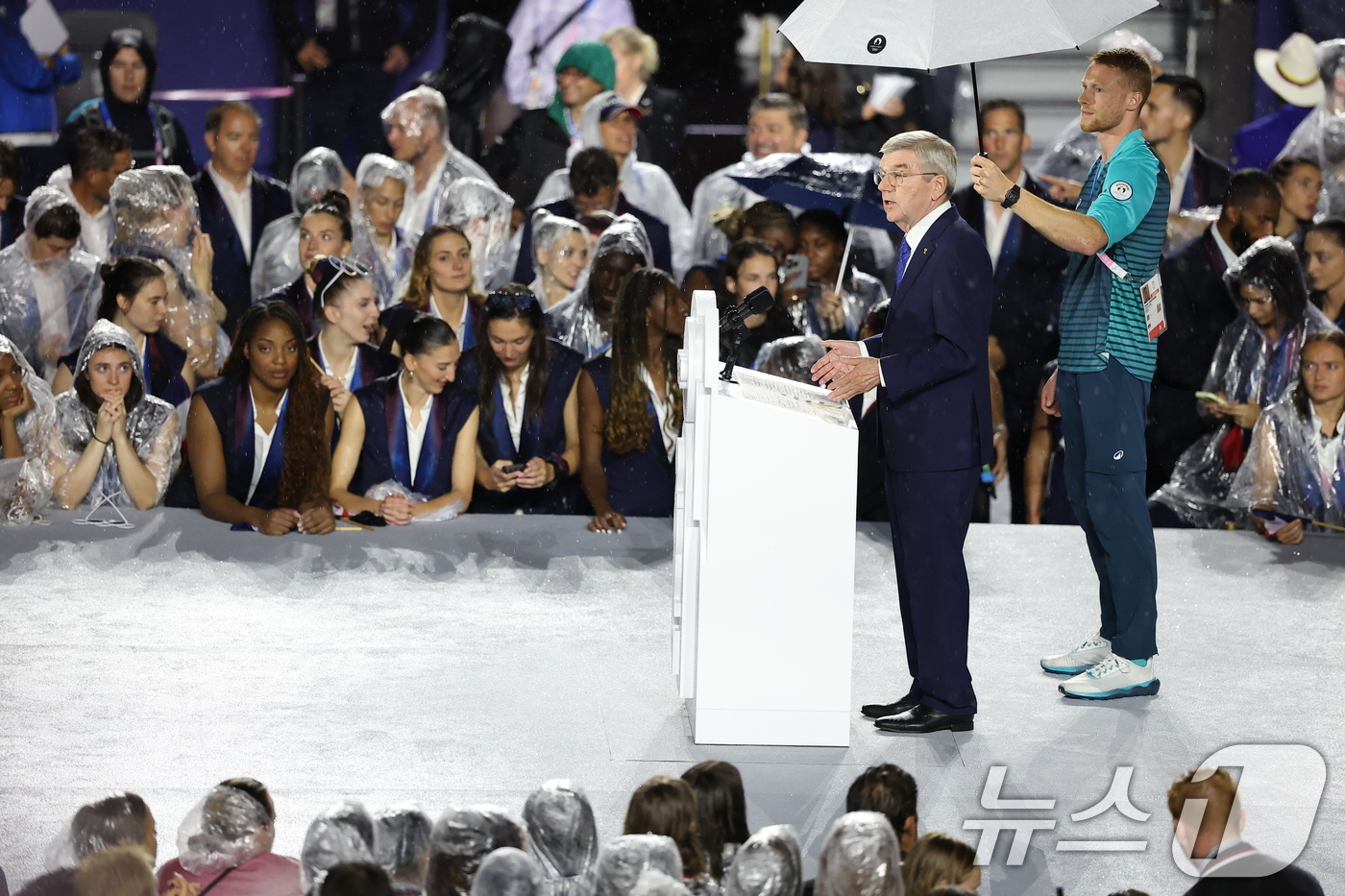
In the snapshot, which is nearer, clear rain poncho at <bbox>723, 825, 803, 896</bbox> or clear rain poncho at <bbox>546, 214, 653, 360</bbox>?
clear rain poncho at <bbox>723, 825, 803, 896</bbox>

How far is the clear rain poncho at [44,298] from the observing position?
22.3 feet

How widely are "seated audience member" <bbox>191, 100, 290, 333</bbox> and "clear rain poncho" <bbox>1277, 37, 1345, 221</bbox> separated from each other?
471cm

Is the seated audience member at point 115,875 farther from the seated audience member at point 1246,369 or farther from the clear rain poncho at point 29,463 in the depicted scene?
the seated audience member at point 1246,369

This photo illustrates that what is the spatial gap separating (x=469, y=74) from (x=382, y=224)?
5.64 feet

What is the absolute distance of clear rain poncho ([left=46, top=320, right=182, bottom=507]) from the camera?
19.7ft

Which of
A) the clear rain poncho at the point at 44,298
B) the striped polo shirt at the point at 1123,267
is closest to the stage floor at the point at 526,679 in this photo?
the striped polo shirt at the point at 1123,267

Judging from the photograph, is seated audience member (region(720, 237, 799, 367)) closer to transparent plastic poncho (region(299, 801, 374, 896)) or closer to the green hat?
the green hat

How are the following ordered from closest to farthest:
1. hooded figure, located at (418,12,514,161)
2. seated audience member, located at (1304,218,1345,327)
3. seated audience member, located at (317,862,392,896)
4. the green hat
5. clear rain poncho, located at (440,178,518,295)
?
seated audience member, located at (317,862,392,896)
seated audience member, located at (1304,218,1345,327)
clear rain poncho, located at (440,178,518,295)
the green hat
hooded figure, located at (418,12,514,161)

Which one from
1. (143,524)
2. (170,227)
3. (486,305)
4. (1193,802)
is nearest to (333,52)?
(170,227)

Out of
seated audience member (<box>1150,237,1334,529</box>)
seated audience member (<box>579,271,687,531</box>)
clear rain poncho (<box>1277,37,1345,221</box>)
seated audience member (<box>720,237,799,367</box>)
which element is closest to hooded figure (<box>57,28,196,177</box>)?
seated audience member (<box>579,271,687,531</box>)

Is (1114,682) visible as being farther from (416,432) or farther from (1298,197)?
(1298,197)

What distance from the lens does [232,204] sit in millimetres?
7566

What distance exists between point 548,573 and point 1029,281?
2.87 meters

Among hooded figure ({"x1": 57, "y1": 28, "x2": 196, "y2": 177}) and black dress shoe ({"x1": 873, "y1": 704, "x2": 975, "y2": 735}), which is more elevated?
hooded figure ({"x1": 57, "y1": 28, "x2": 196, "y2": 177})
